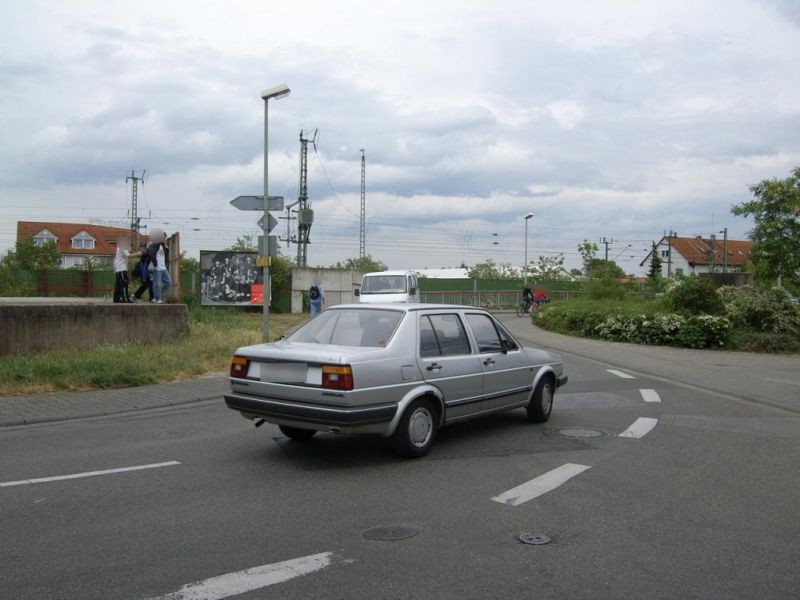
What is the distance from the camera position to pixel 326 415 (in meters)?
6.37

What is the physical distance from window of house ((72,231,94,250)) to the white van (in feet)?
256

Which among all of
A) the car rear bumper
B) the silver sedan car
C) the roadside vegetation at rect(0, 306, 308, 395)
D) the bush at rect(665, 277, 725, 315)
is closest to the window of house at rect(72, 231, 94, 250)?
the roadside vegetation at rect(0, 306, 308, 395)

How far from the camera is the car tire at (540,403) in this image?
29.1 feet

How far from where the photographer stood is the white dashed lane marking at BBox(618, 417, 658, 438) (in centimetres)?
838

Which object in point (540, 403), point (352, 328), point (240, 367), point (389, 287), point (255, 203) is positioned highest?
point (255, 203)

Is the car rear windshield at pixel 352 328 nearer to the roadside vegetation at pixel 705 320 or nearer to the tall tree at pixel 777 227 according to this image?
the roadside vegetation at pixel 705 320

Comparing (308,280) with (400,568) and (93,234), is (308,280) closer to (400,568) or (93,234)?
(400,568)

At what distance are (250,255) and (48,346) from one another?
19569 mm

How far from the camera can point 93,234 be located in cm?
9731

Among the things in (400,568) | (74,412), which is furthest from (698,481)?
(74,412)

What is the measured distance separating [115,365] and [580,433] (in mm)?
7735

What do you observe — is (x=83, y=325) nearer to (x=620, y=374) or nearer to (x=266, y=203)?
(x=266, y=203)

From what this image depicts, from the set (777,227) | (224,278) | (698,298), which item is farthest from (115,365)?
(777,227)

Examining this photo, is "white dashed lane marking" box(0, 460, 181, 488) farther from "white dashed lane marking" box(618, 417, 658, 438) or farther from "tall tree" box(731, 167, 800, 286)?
"tall tree" box(731, 167, 800, 286)
